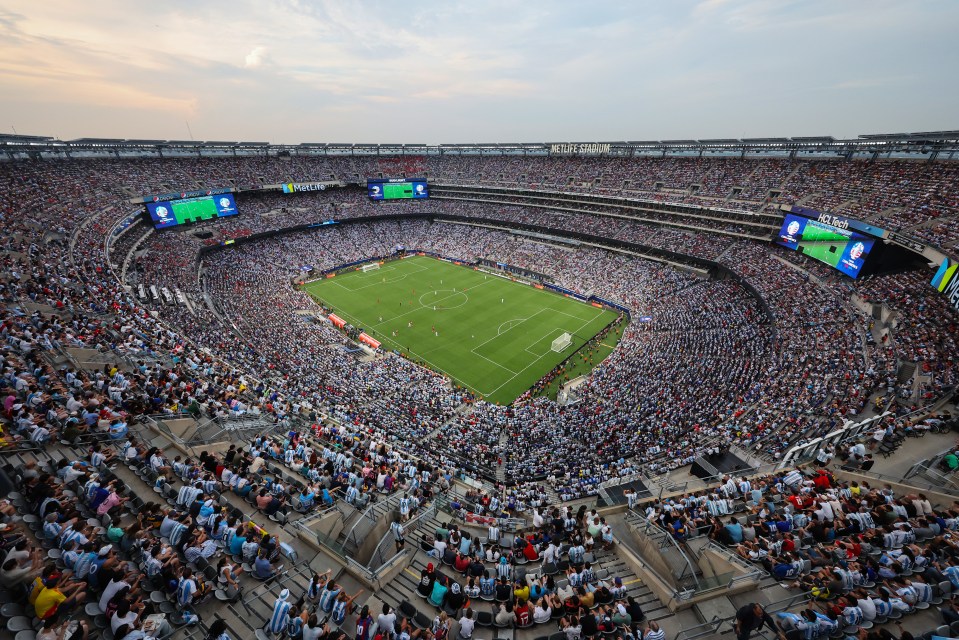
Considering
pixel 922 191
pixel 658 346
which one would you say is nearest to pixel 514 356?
pixel 658 346

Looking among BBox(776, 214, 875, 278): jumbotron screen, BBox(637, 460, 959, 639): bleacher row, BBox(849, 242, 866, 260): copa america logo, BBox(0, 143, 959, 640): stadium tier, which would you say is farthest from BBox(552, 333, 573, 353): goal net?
BBox(637, 460, 959, 639): bleacher row

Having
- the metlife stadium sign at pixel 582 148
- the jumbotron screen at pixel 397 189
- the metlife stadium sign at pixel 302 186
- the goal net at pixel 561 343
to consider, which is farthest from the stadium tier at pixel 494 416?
the jumbotron screen at pixel 397 189

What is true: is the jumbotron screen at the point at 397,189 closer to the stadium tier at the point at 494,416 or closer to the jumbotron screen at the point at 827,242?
the stadium tier at the point at 494,416

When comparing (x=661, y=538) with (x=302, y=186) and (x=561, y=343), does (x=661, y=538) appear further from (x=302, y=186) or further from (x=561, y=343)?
(x=302, y=186)

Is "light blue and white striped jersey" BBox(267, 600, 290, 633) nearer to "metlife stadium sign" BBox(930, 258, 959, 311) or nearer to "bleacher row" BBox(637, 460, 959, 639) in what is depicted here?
"bleacher row" BBox(637, 460, 959, 639)

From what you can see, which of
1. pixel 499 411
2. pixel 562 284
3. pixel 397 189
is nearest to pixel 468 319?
pixel 562 284

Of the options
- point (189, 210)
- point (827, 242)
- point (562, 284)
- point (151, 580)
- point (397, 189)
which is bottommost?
point (562, 284)
